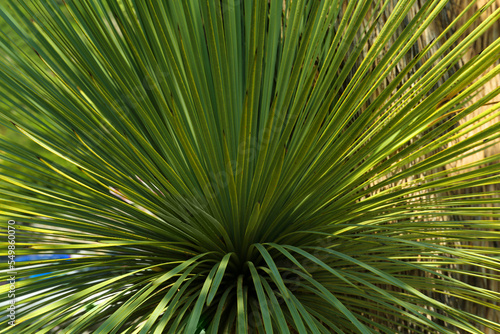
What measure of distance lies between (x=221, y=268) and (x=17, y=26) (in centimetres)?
73

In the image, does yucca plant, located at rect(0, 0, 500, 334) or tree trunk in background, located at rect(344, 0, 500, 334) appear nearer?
yucca plant, located at rect(0, 0, 500, 334)

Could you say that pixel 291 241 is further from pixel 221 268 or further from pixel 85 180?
pixel 85 180

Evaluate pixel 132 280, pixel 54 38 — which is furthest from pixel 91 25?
pixel 132 280

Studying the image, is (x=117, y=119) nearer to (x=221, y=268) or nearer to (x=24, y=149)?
(x=24, y=149)

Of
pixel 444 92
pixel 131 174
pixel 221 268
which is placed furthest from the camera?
pixel 131 174

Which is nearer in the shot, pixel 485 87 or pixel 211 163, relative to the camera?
pixel 211 163

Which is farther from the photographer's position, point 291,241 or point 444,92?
point 291,241

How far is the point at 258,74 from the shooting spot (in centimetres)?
62

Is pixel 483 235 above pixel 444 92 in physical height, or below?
below

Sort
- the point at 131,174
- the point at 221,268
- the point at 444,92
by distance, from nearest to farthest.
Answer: the point at 221,268 → the point at 444,92 → the point at 131,174

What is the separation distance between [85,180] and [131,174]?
141mm

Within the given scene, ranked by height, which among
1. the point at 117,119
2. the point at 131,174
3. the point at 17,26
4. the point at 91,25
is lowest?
the point at 131,174

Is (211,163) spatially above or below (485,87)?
below

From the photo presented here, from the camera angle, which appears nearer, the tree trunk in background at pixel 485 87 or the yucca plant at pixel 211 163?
the yucca plant at pixel 211 163
